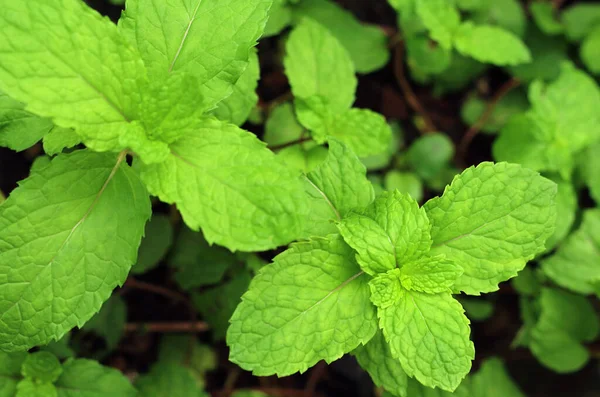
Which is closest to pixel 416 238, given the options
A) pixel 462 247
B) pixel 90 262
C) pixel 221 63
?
pixel 462 247

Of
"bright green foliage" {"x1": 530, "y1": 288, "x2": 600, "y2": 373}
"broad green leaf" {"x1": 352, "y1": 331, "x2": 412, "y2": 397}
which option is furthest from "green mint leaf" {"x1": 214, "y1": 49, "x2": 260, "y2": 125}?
"bright green foliage" {"x1": 530, "y1": 288, "x2": 600, "y2": 373}

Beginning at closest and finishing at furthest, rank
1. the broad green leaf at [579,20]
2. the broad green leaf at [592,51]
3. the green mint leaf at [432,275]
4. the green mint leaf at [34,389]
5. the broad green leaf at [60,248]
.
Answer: the broad green leaf at [60,248]
the green mint leaf at [432,275]
the green mint leaf at [34,389]
the broad green leaf at [592,51]
the broad green leaf at [579,20]

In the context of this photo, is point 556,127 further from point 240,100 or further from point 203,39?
point 203,39

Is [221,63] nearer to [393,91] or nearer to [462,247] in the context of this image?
[462,247]

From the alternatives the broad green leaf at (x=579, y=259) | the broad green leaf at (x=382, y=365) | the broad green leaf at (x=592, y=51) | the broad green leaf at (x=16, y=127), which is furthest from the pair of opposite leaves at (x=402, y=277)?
the broad green leaf at (x=592, y=51)

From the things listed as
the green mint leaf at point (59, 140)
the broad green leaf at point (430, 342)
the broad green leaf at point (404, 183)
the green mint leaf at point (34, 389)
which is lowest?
→ the green mint leaf at point (34, 389)

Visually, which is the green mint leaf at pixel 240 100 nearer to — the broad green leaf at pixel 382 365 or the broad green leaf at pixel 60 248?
the broad green leaf at pixel 60 248
